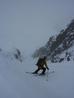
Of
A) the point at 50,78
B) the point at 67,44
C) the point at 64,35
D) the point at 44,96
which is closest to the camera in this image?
the point at 44,96

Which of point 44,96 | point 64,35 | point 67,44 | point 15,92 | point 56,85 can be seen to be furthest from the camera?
point 64,35

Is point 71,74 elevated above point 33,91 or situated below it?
above

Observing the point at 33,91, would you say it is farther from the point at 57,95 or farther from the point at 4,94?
the point at 4,94

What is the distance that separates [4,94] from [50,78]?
8072mm

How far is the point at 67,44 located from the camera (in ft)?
494

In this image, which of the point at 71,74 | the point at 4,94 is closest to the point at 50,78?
the point at 71,74

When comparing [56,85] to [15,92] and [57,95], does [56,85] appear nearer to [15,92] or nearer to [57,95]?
[57,95]

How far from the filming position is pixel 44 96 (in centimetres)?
1347

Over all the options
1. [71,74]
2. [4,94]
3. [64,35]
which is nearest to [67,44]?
[64,35]

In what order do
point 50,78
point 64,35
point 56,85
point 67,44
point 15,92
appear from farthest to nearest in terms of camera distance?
point 64,35 < point 67,44 < point 50,78 < point 56,85 < point 15,92

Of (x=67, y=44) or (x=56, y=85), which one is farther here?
(x=67, y=44)

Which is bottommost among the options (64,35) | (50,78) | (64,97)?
(64,97)

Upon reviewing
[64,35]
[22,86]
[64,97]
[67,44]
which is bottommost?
[64,97]

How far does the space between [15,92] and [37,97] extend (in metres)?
1.25
